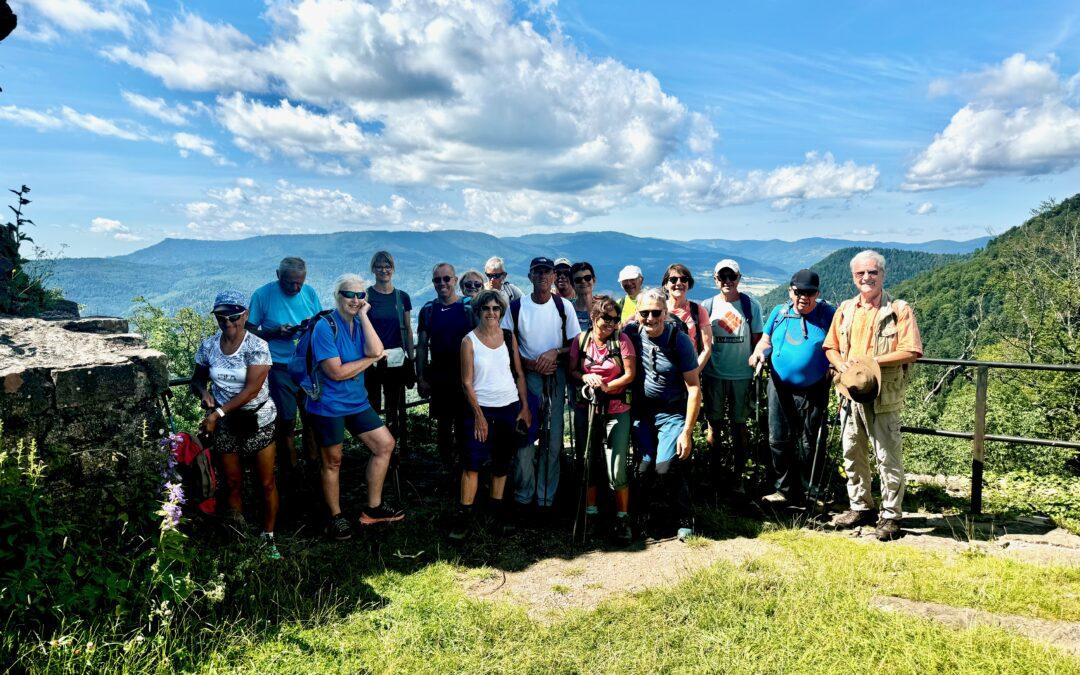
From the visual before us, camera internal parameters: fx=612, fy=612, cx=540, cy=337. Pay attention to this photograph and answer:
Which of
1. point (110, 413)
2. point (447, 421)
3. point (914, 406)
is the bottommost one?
point (914, 406)

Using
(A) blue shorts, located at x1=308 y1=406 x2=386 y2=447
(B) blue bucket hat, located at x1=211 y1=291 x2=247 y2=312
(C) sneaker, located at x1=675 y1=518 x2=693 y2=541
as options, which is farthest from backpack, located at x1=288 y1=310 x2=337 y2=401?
(C) sneaker, located at x1=675 y1=518 x2=693 y2=541

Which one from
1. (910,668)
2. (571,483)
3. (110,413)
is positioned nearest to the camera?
(910,668)

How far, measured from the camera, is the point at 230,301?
4.32 m

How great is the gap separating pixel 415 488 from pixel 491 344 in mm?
2009

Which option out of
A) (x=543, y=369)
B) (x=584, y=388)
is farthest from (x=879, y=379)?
(x=543, y=369)

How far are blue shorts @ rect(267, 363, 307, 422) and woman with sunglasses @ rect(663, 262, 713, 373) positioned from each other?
3.38 meters

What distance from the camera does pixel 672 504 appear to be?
500 cm

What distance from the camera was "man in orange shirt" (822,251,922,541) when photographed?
4531 millimetres

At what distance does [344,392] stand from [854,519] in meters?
4.19

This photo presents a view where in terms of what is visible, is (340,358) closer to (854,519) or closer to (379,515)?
(379,515)

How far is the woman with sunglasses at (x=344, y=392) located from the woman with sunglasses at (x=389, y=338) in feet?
3.31

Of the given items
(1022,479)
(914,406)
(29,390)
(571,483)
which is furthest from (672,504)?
(914,406)

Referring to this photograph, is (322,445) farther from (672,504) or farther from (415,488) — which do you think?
(672,504)

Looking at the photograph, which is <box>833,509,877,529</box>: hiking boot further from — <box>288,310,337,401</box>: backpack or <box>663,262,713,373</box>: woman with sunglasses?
<box>288,310,337,401</box>: backpack
